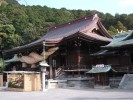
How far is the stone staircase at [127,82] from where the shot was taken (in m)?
22.6

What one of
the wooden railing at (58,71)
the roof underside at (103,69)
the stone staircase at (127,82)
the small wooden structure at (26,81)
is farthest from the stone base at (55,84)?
the stone staircase at (127,82)

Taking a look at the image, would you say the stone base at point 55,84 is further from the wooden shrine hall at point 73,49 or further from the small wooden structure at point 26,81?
the small wooden structure at point 26,81

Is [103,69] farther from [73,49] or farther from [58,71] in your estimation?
[58,71]

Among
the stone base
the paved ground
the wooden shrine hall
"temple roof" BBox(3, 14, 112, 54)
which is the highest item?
"temple roof" BBox(3, 14, 112, 54)

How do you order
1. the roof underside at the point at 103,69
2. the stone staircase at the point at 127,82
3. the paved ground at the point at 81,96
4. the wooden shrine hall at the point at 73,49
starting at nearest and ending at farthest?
1. the paved ground at the point at 81,96
2. the stone staircase at the point at 127,82
3. the roof underside at the point at 103,69
4. the wooden shrine hall at the point at 73,49

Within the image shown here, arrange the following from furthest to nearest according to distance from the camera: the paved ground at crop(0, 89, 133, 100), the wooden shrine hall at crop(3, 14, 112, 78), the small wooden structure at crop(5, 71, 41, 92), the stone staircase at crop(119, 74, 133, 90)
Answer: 1. the wooden shrine hall at crop(3, 14, 112, 78)
2. the small wooden structure at crop(5, 71, 41, 92)
3. the stone staircase at crop(119, 74, 133, 90)
4. the paved ground at crop(0, 89, 133, 100)

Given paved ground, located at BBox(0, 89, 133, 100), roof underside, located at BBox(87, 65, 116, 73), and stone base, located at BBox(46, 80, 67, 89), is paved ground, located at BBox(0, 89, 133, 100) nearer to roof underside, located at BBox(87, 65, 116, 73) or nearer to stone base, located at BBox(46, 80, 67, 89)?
roof underside, located at BBox(87, 65, 116, 73)

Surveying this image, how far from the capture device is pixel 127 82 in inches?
915

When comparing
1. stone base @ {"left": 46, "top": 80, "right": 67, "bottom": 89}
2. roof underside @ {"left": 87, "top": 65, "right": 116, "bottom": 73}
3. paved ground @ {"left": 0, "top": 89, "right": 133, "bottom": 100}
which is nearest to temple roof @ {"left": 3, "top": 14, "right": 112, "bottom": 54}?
roof underside @ {"left": 87, "top": 65, "right": 116, "bottom": 73}

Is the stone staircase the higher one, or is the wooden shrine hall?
the wooden shrine hall

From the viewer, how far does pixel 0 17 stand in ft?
201

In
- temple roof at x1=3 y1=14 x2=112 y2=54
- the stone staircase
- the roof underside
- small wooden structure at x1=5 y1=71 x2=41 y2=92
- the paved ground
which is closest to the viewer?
the paved ground

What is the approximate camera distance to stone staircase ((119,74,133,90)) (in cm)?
2262

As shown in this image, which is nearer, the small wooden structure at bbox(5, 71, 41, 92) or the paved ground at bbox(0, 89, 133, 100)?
the paved ground at bbox(0, 89, 133, 100)
